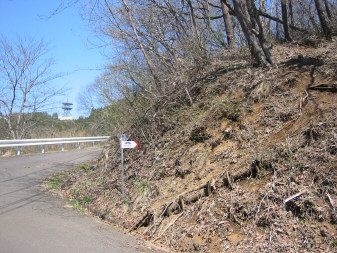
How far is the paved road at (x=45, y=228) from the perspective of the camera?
5.18 meters

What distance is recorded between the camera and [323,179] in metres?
4.83

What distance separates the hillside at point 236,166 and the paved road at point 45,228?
2.02ft

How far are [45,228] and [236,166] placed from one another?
4.05 meters

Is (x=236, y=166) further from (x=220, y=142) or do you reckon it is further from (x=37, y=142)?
(x=37, y=142)

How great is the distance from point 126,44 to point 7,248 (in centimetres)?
1120

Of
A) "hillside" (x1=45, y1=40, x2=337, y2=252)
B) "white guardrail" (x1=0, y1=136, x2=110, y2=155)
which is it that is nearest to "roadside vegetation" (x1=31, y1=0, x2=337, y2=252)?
"hillside" (x1=45, y1=40, x2=337, y2=252)

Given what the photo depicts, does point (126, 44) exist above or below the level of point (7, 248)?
above

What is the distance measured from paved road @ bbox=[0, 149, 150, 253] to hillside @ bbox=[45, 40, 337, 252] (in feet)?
2.02

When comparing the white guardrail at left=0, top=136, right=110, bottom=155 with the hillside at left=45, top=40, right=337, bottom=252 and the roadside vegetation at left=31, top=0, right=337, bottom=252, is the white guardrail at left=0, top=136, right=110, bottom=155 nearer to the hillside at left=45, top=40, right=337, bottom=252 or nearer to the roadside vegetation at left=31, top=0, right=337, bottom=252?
the roadside vegetation at left=31, top=0, right=337, bottom=252

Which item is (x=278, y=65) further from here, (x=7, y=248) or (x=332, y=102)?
(x=7, y=248)

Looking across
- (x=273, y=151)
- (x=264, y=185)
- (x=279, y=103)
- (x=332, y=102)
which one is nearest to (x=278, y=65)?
(x=279, y=103)

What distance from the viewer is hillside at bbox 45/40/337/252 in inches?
185

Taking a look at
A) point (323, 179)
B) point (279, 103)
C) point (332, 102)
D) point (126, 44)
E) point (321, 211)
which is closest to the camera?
point (321, 211)

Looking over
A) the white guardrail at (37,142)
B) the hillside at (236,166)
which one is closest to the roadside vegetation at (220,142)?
the hillside at (236,166)
